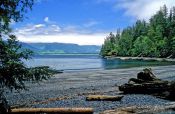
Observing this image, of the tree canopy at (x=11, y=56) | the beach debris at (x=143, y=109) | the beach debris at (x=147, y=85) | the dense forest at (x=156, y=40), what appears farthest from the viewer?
the dense forest at (x=156, y=40)

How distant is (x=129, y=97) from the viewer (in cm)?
2583

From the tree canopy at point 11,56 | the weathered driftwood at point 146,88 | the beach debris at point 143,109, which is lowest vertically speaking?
the beach debris at point 143,109

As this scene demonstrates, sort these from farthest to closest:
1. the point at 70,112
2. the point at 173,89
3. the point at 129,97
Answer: the point at 129,97 < the point at 173,89 < the point at 70,112

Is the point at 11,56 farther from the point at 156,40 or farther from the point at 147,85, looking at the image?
the point at 156,40

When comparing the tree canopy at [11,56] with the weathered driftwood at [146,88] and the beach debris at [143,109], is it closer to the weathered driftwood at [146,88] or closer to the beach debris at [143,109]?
the beach debris at [143,109]

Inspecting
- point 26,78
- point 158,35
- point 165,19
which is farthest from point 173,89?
point 165,19

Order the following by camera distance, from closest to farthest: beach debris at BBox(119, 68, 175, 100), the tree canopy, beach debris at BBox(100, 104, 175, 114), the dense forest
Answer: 1. the tree canopy
2. beach debris at BBox(100, 104, 175, 114)
3. beach debris at BBox(119, 68, 175, 100)
4. the dense forest

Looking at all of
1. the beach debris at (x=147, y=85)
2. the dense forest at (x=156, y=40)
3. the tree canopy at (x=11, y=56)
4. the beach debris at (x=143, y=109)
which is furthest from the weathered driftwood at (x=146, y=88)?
the dense forest at (x=156, y=40)

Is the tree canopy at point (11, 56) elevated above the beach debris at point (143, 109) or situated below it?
above

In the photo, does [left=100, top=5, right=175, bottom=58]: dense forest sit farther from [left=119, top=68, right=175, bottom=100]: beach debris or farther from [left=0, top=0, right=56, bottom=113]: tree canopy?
[left=0, top=0, right=56, bottom=113]: tree canopy

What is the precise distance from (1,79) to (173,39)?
133 m

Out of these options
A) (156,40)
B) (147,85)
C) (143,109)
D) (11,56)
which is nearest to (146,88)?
(147,85)

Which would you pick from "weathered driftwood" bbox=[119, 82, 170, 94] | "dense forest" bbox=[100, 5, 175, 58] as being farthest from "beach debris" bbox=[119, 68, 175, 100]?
"dense forest" bbox=[100, 5, 175, 58]

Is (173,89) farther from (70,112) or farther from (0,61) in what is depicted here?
(0,61)
